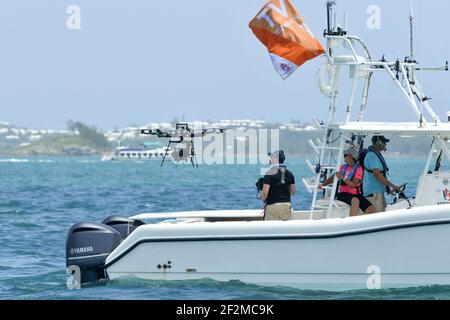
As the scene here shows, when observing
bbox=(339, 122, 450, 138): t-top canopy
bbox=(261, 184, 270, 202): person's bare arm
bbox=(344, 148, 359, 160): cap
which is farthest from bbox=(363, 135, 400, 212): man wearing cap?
bbox=(261, 184, 270, 202): person's bare arm

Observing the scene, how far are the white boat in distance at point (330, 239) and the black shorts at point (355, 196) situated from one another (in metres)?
0.09

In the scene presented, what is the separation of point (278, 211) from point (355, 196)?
3.19 feet

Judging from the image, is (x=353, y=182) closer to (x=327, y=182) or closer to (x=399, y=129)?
(x=327, y=182)

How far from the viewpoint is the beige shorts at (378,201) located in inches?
565

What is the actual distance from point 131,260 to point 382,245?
3.10m

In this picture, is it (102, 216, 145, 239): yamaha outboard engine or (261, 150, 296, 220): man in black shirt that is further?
(102, 216, 145, 239): yamaha outboard engine

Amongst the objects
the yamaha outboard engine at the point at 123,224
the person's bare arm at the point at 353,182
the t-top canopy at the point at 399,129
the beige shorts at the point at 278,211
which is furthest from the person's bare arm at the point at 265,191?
the yamaha outboard engine at the point at 123,224

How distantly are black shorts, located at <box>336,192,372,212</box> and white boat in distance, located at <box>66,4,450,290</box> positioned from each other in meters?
Result: 0.09

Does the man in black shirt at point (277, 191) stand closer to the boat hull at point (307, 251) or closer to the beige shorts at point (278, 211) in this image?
the beige shorts at point (278, 211)

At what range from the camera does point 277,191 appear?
14625 mm

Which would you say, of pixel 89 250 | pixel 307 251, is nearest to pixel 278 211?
pixel 307 251

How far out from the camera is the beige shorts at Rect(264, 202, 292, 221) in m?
14.6

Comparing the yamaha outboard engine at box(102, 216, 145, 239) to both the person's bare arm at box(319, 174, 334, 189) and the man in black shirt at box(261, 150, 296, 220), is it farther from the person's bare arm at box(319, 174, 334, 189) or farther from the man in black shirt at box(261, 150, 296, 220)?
the person's bare arm at box(319, 174, 334, 189)
